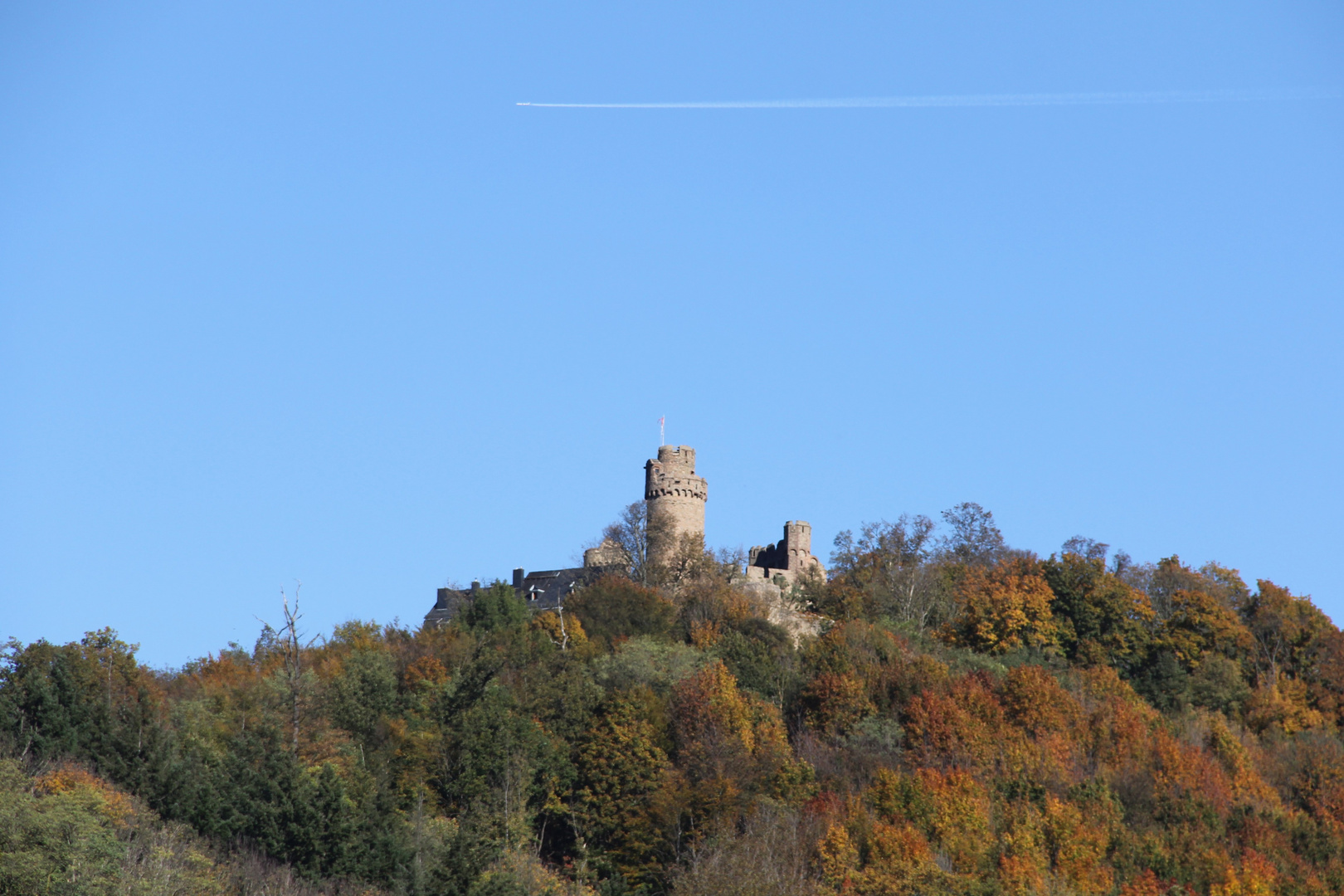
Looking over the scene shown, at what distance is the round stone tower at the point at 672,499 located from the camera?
83.5 m

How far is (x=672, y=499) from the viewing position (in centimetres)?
8406

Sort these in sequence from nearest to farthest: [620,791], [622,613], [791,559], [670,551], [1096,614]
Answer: [620,791], [622,613], [1096,614], [670,551], [791,559]

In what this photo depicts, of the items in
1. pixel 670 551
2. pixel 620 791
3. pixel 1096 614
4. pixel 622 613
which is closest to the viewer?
pixel 620 791

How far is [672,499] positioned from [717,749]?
22.8m

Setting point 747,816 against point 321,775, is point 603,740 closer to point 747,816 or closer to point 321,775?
point 747,816

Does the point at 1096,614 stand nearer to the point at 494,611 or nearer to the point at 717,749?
the point at 717,749

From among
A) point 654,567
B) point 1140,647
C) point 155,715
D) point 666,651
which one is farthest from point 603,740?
point 1140,647

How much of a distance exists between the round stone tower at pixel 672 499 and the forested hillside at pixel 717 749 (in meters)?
1.98

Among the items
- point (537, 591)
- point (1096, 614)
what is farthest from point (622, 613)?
point (1096, 614)

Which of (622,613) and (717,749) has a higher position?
(622,613)

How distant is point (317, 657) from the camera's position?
75.6 m

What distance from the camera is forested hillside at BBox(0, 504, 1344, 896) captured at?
175 feet

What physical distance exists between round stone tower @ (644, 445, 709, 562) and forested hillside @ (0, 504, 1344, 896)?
1.98 meters

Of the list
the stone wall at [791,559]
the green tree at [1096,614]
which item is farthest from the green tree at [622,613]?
the green tree at [1096,614]
